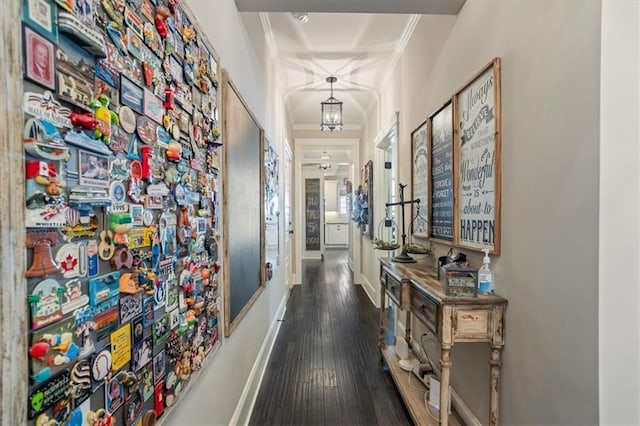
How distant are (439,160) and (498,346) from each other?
1.16 meters

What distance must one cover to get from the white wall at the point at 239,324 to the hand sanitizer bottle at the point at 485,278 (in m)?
1.26

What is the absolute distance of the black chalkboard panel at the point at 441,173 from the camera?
1880 millimetres

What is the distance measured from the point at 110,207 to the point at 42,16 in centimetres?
33

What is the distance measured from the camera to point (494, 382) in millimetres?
1397

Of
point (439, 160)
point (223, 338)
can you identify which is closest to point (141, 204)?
point (223, 338)

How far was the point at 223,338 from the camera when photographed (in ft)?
4.65

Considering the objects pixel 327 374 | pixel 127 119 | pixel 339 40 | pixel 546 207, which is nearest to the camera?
pixel 127 119

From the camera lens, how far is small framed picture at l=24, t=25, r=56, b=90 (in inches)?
17.5

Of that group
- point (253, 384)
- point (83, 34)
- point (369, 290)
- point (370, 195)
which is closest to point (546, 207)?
point (83, 34)

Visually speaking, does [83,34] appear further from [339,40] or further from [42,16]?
[339,40]

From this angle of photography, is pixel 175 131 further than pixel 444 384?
No

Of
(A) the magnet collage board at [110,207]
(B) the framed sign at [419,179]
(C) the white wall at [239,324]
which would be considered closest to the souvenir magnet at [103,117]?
Answer: (A) the magnet collage board at [110,207]

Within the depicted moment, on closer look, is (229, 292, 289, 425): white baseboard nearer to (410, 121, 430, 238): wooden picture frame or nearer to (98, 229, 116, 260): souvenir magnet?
(98, 229, 116, 260): souvenir magnet

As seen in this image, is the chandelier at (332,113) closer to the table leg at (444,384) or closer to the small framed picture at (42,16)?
the table leg at (444,384)
